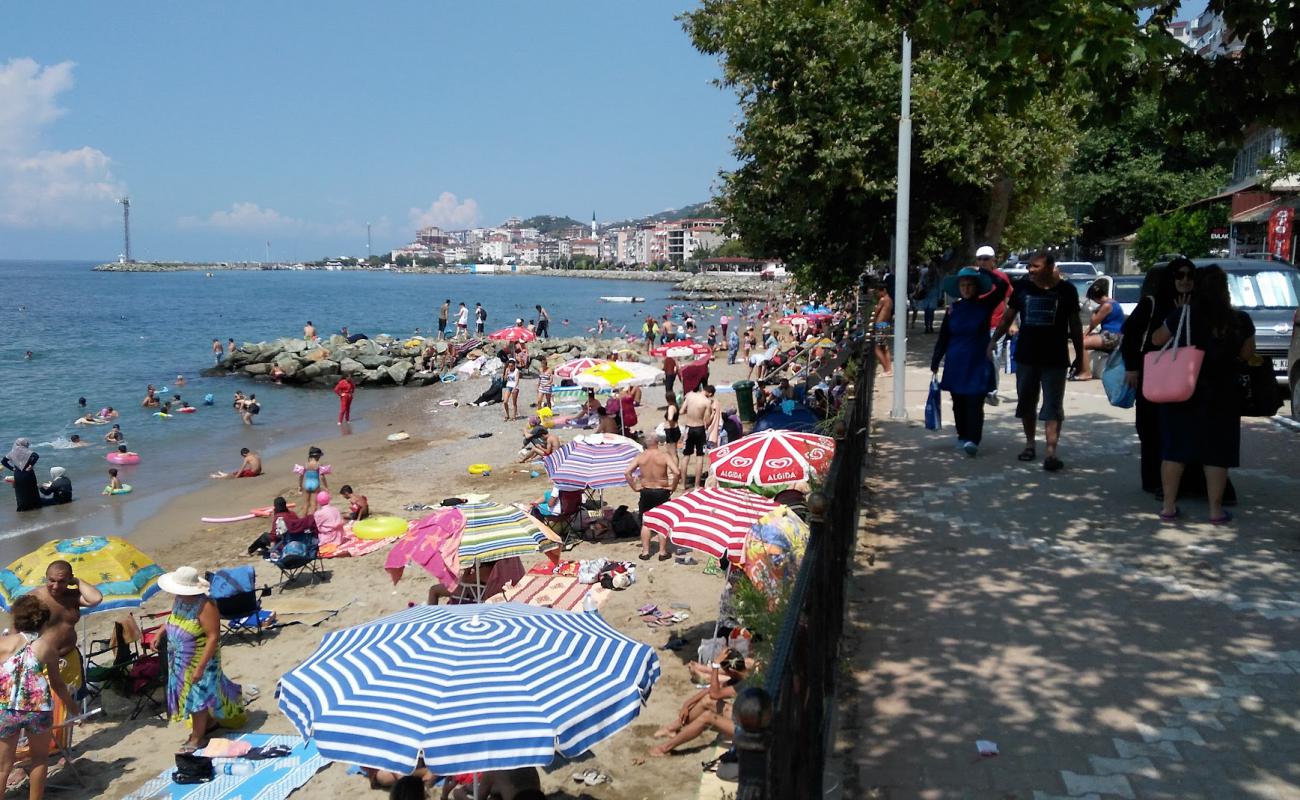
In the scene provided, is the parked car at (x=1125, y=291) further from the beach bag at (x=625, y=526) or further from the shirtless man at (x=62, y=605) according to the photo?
the shirtless man at (x=62, y=605)

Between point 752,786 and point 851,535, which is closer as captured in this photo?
point 752,786

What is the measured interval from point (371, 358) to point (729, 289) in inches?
3325

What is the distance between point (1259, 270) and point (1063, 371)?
7444mm

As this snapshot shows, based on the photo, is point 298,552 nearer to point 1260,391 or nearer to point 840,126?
point 1260,391

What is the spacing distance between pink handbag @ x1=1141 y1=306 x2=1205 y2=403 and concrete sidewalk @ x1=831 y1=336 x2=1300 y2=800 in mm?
946

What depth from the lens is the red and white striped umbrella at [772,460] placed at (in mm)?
9211

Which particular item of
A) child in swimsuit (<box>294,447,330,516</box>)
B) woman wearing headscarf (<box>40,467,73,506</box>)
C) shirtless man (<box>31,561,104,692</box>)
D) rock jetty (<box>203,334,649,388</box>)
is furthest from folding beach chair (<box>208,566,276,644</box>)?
rock jetty (<box>203,334,649,388</box>)

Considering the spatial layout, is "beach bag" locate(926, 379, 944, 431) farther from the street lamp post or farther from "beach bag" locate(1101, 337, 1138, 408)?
"beach bag" locate(1101, 337, 1138, 408)

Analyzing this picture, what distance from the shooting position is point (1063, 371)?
8.23 meters

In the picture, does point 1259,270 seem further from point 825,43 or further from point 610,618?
point 610,618

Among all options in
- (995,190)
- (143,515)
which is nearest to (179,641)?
(143,515)

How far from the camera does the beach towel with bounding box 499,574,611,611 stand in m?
9.64

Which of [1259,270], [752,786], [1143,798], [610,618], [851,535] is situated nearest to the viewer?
[752,786]

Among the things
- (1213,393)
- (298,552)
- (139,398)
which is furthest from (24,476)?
(139,398)
